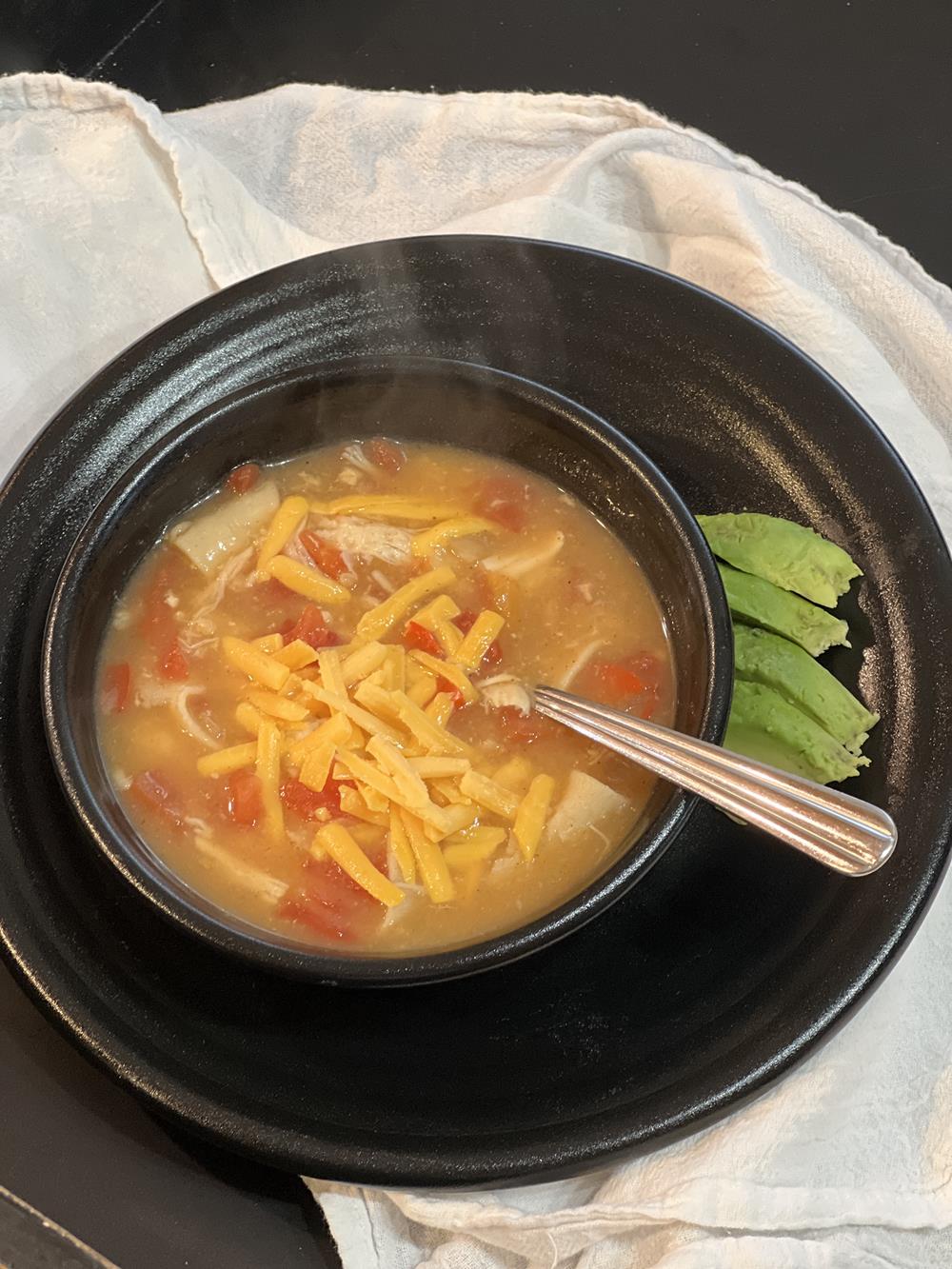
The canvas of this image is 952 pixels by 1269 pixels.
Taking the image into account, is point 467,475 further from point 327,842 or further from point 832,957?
point 832,957

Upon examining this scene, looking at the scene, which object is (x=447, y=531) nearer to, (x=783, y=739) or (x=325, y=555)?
(x=325, y=555)

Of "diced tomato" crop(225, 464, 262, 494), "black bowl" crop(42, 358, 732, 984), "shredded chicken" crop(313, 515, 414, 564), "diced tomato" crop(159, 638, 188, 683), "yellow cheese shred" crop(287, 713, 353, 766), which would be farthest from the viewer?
"diced tomato" crop(225, 464, 262, 494)

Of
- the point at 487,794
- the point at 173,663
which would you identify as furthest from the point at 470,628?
the point at 173,663

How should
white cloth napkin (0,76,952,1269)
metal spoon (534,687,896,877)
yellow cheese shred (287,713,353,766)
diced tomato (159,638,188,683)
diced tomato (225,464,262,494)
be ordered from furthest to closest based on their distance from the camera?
diced tomato (225,464,262,494)
diced tomato (159,638,188,683)
yellow cheese shred (287,713,353,766)
white cloth napkin (0,76,952,1269)
metal spoon (534,687,896,877)

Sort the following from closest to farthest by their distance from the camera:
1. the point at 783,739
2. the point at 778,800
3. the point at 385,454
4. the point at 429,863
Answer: the point at 778,800, the point at 429,863, the point at 783,739, the point at 385,454

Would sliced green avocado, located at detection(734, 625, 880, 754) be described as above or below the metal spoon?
above

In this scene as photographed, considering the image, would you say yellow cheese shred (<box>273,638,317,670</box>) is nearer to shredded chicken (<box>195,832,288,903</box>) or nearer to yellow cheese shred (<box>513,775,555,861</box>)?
shredded chicken (<box>195,832,288,903</box>)

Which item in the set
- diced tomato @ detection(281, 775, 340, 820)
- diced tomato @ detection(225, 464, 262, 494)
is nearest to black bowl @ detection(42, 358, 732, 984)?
diced tomato @ detection(225, 464, 262, 494)
